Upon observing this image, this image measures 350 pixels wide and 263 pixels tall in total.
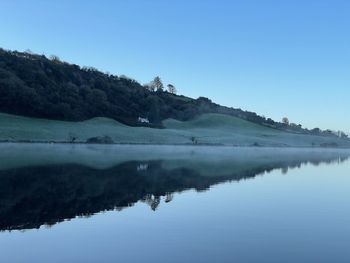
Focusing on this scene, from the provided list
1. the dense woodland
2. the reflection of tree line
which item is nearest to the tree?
the dense woodland

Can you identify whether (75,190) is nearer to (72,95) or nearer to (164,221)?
(164,221)

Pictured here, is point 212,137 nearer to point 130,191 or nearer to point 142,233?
point 130,191

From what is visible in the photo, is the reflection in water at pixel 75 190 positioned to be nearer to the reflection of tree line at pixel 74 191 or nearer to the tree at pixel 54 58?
the reflection of tree line at pixel 74 191

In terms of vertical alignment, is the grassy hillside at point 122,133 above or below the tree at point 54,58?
below

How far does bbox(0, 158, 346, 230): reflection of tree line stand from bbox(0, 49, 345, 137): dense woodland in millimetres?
78559

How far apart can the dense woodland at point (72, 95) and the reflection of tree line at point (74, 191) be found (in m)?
78.6

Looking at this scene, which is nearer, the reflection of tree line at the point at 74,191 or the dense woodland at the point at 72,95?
the reflection of tree line at the point at 74,191

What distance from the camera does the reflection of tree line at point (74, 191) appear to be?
1583 cm

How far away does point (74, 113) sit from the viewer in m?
114

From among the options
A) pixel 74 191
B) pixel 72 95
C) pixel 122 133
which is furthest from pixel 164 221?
pixel 72 95

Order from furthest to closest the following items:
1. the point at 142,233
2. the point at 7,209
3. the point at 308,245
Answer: the point at 7,209 < the point at 142,233 < the point at 308,245

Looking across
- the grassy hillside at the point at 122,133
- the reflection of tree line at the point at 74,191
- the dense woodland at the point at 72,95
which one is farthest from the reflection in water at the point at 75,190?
the dense woodland at the point at 72,95

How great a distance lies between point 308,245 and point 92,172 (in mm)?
19943

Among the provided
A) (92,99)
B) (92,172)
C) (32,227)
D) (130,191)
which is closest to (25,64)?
(92,99)
